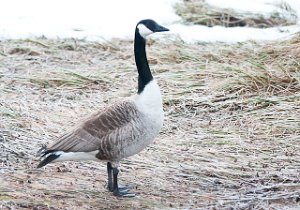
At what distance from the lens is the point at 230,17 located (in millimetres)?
10602

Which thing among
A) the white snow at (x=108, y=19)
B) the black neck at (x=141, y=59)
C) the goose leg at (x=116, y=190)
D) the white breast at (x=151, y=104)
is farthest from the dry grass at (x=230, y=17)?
the goose leg at (x=116, y=190)

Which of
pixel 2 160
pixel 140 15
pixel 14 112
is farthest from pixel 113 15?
pixel 2 160

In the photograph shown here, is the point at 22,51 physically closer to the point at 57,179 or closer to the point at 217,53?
the point at 217,53

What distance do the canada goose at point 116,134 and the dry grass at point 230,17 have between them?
5.47 meters

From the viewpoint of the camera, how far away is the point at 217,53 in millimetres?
8633

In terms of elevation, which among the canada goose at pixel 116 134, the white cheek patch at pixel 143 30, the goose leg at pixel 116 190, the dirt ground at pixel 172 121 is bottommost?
the dirt ground at pixel 172 121

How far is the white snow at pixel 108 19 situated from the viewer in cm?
978

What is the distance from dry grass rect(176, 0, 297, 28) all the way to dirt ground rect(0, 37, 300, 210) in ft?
4.38

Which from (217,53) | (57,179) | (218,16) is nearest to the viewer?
(57,179)

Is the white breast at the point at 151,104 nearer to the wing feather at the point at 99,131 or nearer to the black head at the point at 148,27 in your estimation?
the wing feather at the point at 99,131

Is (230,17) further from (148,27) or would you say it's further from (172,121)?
(148,27)

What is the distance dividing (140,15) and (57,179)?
566cm

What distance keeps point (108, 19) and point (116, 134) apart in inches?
224

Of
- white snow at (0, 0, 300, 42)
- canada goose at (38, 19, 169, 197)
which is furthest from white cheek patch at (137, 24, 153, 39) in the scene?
white snow at (0, 0, 300, 42)
